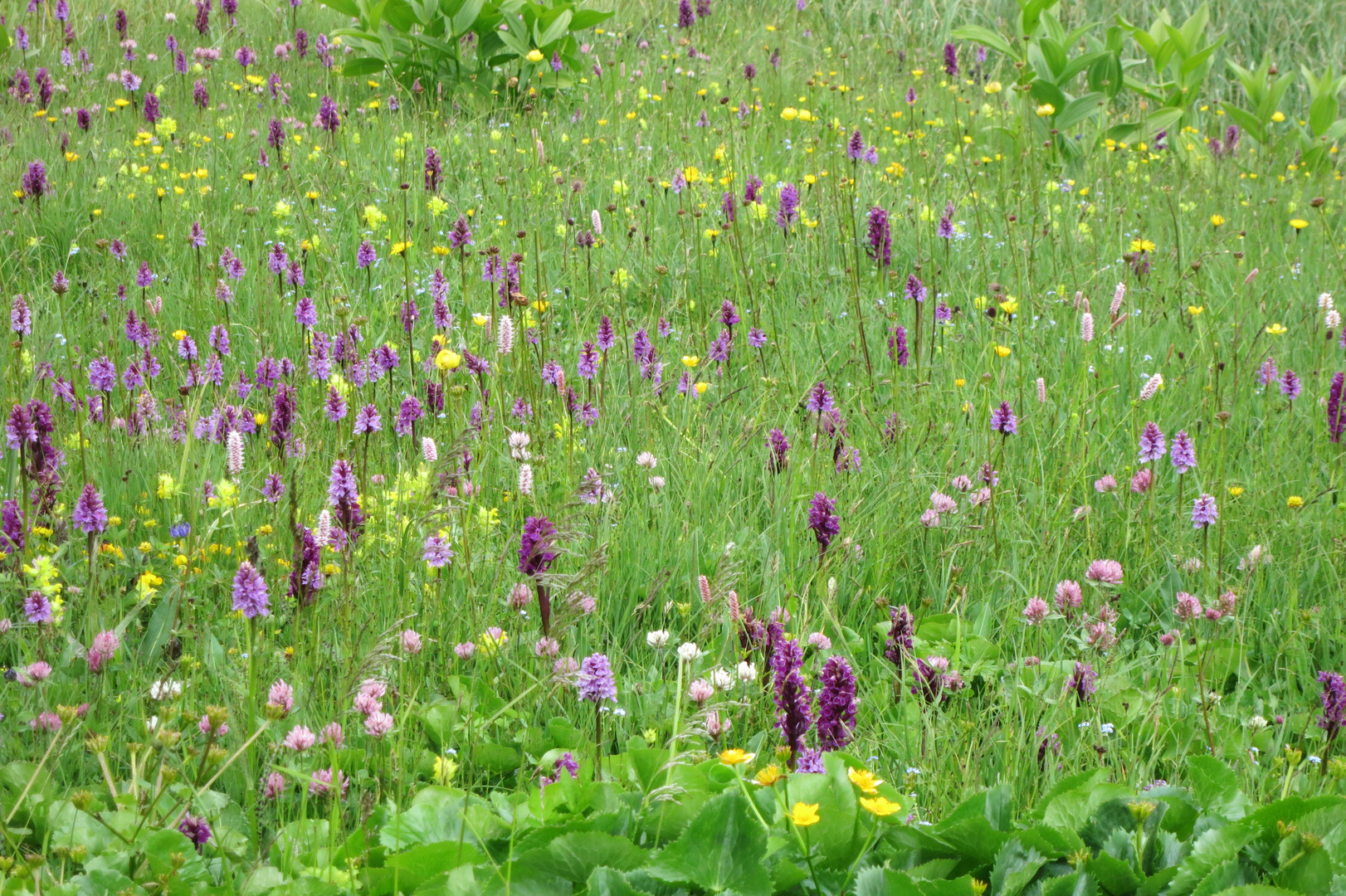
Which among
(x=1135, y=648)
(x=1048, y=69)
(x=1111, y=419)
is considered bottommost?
(x=1135, y=648)

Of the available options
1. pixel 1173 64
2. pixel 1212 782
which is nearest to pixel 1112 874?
pixel 1212 782

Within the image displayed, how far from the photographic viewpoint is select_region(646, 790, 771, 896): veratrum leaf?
1.17 metres

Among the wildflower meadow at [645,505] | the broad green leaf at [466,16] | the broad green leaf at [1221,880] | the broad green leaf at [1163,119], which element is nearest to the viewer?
the broad green leaf at [1221,880]

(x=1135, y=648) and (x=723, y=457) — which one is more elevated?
(x=723, y=457)

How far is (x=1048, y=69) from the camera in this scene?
559cm

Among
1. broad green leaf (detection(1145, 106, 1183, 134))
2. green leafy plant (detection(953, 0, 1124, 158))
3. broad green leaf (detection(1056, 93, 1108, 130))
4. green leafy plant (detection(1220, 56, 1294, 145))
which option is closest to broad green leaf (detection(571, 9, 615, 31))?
green leafy plant (detection(953, 0, 1124, 158))

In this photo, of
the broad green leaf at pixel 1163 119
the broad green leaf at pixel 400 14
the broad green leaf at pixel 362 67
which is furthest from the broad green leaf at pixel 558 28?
the broad green leaf at pixel 1163 119

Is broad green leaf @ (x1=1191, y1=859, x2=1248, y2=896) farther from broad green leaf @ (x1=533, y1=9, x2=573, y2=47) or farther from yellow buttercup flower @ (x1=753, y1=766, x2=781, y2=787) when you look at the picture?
broad green leaf @ (x1=533, y1=9, x2=573, y2=47)

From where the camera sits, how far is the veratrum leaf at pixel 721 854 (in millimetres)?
1171

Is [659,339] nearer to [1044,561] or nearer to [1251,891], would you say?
[1044,561]

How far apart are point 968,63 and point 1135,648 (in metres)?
7.49

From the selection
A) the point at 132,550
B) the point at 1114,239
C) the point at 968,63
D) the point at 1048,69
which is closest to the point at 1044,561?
the point at 132,550

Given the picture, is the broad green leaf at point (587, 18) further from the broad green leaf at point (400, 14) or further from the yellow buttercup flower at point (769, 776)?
the yellow buttercup flower at point (769, 776)

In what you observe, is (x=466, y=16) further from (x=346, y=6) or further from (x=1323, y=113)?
(x=1323, y=113)
